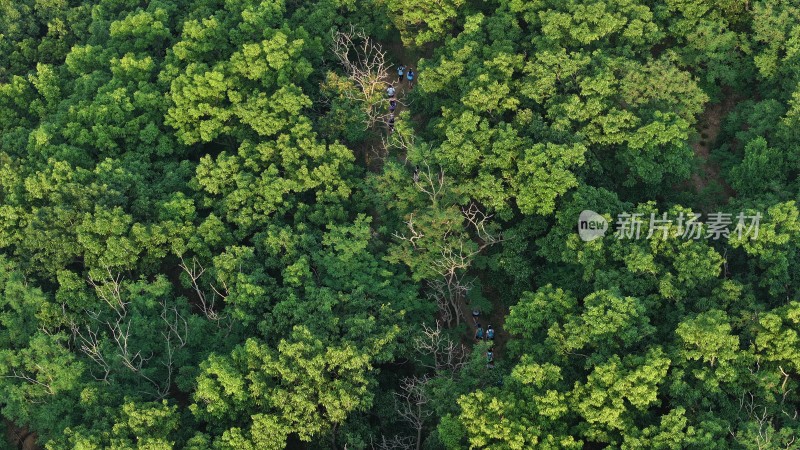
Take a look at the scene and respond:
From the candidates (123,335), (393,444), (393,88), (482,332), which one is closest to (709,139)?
(482,332)

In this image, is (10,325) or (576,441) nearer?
(576,441)

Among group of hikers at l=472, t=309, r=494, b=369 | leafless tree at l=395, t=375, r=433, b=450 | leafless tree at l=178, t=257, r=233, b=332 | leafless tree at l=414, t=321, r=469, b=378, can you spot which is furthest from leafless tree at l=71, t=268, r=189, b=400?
group of hikers at l=472, t=309, r=494, b=369

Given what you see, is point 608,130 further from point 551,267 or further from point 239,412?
point 239,412

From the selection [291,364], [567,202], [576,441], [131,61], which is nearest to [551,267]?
[567,202]

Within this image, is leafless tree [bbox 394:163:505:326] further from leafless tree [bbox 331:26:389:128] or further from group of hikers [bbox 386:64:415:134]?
group of hikers [bbox 386:64:415:134]

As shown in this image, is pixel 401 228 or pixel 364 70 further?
pixel 364 70

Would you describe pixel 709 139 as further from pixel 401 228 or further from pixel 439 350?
pixel 439 350

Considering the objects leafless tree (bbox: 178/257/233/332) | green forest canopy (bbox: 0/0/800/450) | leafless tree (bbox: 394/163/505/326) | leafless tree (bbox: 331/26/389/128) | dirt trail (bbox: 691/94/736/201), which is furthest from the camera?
leafless tree (bbox: 331/26/389/128)
